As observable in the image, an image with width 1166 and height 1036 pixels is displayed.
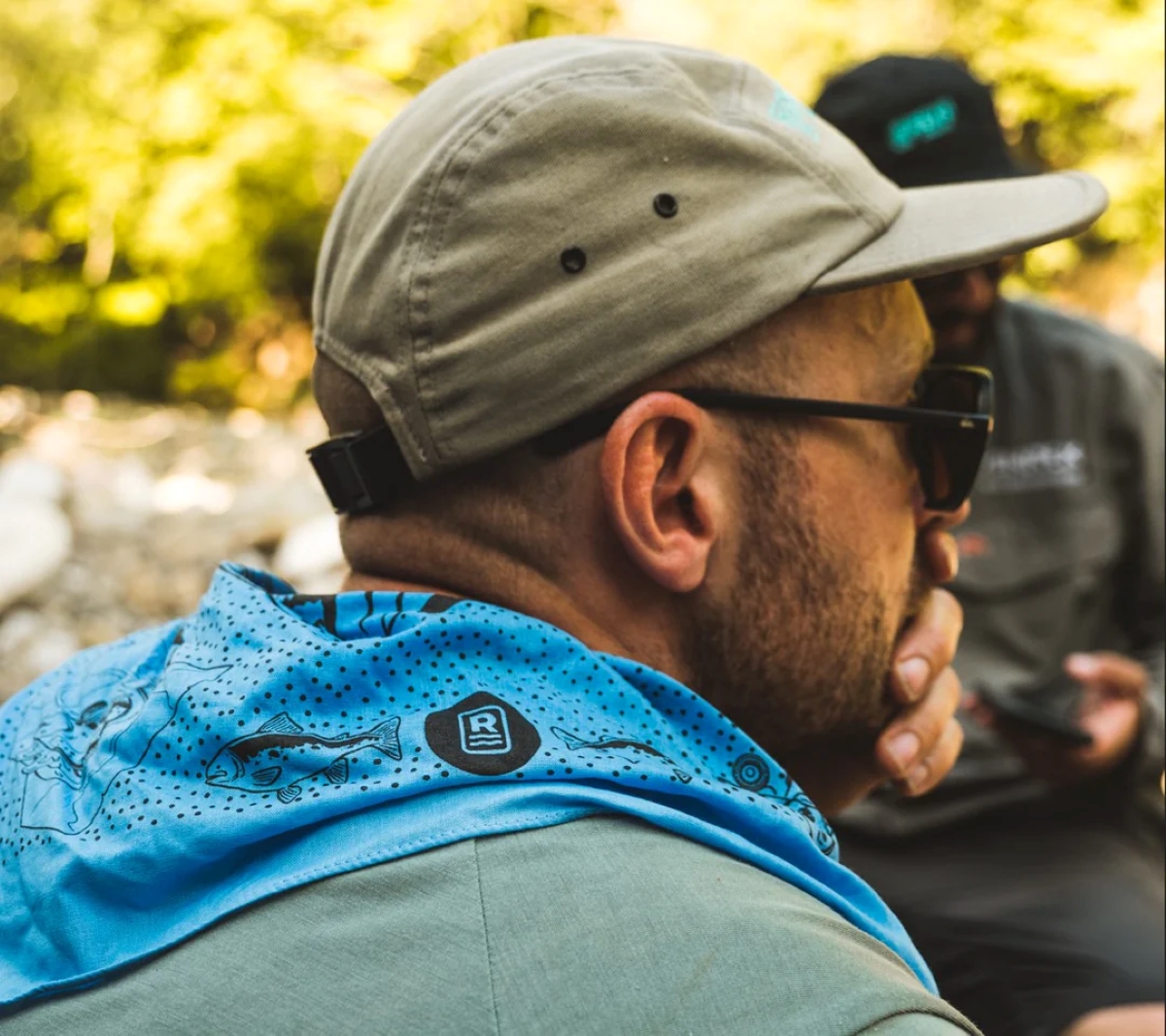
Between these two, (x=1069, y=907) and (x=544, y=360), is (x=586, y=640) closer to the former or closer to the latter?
(x=544, y=360)

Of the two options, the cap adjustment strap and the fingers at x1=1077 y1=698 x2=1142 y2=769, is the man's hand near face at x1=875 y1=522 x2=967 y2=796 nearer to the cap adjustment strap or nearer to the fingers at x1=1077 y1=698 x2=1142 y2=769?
the cap adjustment strap

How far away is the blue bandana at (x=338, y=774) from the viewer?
3.48 ft

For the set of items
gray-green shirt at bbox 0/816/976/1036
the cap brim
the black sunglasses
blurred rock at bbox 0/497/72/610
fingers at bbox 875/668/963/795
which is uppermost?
the cap brim

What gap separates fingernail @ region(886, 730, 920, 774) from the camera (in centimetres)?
172

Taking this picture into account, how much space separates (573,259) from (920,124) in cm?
202

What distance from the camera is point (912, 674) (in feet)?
5.52

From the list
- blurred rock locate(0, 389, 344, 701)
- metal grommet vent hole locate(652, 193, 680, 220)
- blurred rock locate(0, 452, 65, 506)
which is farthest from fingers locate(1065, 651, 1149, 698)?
blurred rock locate(0, 452, 65, 506)

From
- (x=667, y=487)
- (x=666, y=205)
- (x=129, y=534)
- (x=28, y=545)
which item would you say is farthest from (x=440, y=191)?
(x=129, y=534)

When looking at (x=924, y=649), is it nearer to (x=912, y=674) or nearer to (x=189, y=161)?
(x=912, y=674)

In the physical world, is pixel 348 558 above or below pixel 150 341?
above

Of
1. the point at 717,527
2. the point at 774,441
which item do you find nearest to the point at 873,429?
the point at 774,441

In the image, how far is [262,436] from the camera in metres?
12.1

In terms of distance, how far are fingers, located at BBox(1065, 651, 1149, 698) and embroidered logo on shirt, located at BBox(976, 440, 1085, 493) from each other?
1.50 feet

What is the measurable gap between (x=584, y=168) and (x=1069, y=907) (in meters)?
2.07
